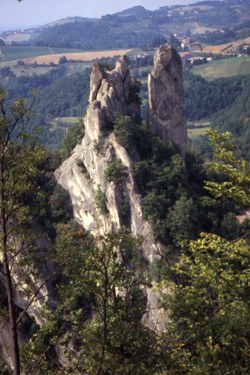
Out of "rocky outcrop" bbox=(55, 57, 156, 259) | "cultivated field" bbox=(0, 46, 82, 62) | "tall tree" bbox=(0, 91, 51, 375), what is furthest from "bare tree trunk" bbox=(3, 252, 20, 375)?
"cultivated field" bbox=(0, 46, 82, 62)

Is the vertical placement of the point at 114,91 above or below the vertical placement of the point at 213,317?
above

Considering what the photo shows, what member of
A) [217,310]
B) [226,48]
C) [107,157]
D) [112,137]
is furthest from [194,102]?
[217,310]

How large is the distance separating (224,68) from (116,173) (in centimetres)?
9334

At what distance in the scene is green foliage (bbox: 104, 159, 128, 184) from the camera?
31672mm

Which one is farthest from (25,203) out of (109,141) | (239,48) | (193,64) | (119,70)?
(239,48)

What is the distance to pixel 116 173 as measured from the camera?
31688mm

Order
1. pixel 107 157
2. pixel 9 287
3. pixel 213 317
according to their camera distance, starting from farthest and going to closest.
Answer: pixel 107 157, pixel 213 317, pixel 9 287

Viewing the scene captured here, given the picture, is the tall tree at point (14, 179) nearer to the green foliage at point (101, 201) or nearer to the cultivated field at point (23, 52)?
the green foliage at point (101, 201)

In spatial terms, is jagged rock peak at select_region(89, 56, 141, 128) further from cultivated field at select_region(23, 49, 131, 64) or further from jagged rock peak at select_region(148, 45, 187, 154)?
cultivated field at select_region(23, 49, 131, 64)

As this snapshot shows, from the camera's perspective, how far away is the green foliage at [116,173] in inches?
1247

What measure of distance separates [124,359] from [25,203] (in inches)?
144

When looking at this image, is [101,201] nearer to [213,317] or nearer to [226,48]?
[213,317]

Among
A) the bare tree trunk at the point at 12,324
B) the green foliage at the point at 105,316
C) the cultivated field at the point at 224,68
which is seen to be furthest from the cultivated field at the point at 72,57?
the bare tree trunk at the point at 12,324

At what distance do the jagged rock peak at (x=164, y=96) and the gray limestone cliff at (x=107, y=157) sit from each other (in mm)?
68
